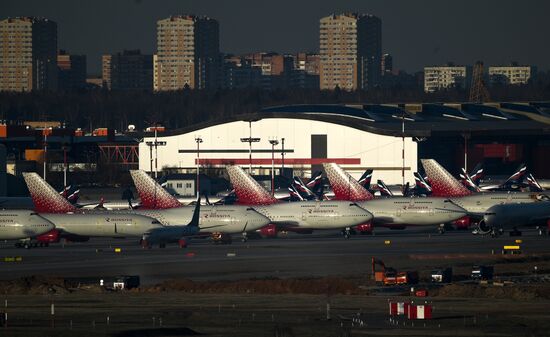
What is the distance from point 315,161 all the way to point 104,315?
12806cm

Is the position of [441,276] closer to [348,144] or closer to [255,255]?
[255,255]

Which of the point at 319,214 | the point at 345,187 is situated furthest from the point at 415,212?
the point at 345,187

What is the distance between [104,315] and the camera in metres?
59.9

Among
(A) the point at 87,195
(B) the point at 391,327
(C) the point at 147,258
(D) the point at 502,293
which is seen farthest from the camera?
(A) the point at 87,195

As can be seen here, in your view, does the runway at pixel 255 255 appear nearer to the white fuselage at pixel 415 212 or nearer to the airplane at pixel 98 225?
the airplane at pixel 98 225

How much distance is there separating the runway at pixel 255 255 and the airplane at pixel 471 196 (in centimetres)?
382

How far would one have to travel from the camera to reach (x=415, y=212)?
11525cm

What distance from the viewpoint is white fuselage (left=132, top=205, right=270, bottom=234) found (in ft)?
353

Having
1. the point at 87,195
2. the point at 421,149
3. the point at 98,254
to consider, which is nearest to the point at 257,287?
the point at 98,254

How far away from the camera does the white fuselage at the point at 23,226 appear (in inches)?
4043

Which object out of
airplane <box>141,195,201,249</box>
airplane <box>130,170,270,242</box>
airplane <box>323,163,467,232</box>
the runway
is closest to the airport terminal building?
airplane <box>323,163,467,232</box>

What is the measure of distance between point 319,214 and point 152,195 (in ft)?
44.6

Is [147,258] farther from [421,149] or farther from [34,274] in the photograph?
[421,149]

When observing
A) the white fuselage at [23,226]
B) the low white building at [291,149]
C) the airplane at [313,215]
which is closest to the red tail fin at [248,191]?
the airplane at [313,215]
